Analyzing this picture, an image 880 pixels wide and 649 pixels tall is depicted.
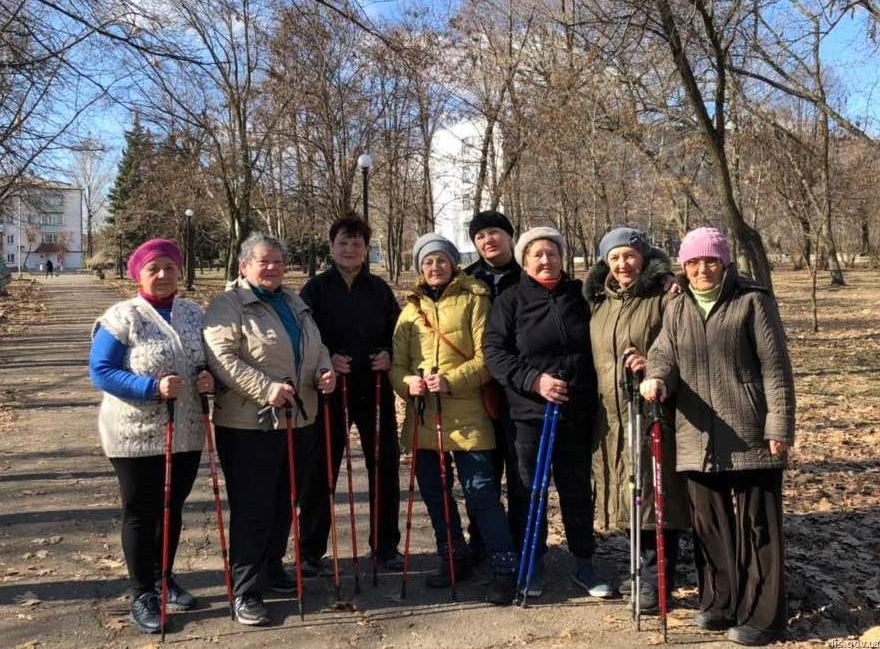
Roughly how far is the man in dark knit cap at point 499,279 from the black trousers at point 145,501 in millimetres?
1686

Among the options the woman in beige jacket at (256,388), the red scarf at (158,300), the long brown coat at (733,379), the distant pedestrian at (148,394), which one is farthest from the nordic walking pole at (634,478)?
the red scarf at (158,300)

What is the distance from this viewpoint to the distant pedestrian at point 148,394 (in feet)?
12.0

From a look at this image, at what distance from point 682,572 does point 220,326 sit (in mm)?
3036

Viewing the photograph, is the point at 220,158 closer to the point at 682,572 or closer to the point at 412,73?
the point at 412,73

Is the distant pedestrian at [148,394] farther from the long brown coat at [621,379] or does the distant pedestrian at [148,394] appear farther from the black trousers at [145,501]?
the long brown coat at [621,379]

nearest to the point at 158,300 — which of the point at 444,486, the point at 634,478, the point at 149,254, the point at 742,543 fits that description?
the point at 149,254

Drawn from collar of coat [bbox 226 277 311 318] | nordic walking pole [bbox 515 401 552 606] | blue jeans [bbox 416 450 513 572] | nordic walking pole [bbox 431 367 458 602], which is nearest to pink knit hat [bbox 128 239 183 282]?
collar of coat [bbox 226 277 311 318]

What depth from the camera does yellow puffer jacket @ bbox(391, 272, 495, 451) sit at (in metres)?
4.20

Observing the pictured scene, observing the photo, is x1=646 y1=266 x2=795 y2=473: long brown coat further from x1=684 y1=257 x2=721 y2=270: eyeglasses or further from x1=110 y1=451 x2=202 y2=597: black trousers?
x1=110 y1=451 x2=202 y2=597: black trousers

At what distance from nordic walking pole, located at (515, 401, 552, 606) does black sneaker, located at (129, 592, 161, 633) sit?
6.14ft

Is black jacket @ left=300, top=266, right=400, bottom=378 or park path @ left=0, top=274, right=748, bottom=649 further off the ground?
black jacket @ left=300, top=266, right=400, bottom=378

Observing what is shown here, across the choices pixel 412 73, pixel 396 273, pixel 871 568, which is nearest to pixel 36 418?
pixel 412 73

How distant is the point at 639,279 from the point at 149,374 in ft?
8.30

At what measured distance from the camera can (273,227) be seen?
36781 millimetres
